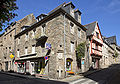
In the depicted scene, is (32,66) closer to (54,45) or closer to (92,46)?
(54,45)

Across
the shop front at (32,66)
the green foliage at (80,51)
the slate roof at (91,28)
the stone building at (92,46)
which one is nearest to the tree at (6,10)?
the shop front at (32,66)

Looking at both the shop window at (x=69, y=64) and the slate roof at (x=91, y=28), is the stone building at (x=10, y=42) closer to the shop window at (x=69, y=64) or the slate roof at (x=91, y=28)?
the slate roof at (x=91, y=28)

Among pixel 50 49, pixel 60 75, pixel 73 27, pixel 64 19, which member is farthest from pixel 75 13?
pixel 60 75

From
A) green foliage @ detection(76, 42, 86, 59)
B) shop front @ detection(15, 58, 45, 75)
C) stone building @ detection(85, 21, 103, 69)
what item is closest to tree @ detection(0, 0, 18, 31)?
shop front @ detection(15, 58, 45, 75)

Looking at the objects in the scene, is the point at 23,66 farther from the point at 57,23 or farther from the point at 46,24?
the point at 57,23

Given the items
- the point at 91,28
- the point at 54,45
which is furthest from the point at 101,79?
the point at 91,28

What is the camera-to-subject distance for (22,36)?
64.0 feet

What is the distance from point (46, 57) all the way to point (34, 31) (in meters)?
5.92

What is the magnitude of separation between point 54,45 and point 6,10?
23.7 feet

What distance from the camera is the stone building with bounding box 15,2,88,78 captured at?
1223 centimetres

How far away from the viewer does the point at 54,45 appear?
41.1 ft

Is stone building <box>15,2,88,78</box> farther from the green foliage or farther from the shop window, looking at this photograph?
the green foliage

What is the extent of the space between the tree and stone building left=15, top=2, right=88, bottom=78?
6.48 m

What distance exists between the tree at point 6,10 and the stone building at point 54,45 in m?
6.48
